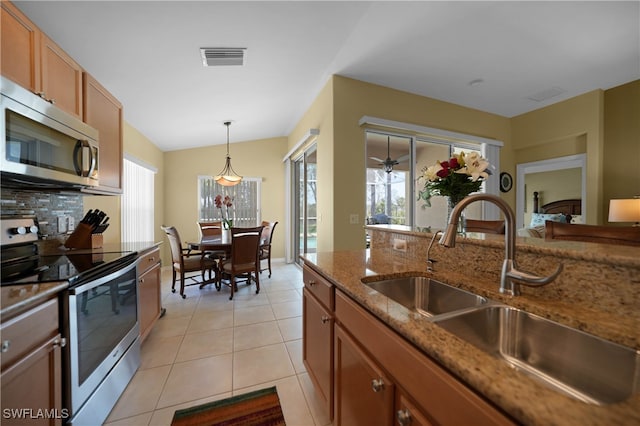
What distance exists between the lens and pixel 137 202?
3820 mm

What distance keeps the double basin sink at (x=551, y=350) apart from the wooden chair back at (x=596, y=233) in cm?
72

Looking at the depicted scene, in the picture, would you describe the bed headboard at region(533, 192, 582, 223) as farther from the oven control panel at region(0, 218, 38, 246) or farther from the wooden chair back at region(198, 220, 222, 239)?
the oven control panel at region(0, 218, 38, 246)

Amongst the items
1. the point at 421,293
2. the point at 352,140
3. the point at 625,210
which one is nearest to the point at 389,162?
the point at 352,140

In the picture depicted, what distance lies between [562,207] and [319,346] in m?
4.77

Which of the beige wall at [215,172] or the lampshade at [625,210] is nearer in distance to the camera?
the lampshade at [625,210]

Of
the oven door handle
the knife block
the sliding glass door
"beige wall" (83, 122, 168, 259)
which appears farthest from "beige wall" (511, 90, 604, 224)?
"beige wall" (83, 122, 168, 259)

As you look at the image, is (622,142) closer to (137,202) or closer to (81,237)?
(81,237)

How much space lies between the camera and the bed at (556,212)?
145 inches

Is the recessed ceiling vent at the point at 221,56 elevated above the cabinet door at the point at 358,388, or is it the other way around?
the recessed ceiling vent at the point at 221,56

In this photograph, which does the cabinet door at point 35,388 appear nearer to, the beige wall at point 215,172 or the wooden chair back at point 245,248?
the wooden chair back at point 245,248

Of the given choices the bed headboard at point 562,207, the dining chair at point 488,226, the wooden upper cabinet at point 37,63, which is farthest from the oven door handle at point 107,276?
the bed headboard at point 562,207

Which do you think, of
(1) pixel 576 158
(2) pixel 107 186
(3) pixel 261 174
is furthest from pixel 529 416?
(3) pixel 261 174

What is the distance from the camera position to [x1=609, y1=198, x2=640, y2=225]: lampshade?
275cm

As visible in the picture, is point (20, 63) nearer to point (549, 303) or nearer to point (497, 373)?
point (497, 373)
